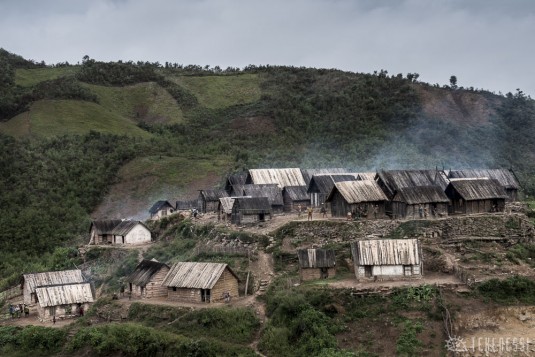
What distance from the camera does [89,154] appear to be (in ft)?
303

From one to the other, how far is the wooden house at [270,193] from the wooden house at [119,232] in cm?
1207

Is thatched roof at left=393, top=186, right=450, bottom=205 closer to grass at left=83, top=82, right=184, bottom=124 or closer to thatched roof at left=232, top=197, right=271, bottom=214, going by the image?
thatched roof at left=232, top=197, right=271, bottom=214

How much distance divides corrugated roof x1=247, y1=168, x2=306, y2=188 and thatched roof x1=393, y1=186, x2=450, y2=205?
14389 millimetres

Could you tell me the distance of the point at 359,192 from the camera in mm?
49094

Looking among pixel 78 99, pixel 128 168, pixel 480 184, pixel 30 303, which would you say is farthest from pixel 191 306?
pixel 78 99

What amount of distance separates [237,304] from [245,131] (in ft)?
246

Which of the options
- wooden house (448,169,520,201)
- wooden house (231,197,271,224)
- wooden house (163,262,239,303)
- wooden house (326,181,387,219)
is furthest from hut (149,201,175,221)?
wooden house (448,169,520,201)

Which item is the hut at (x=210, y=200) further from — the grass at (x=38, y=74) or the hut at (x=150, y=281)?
the grass at (x=38, y=74)

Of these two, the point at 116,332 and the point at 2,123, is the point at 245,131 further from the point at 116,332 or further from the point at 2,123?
the point at 116,332

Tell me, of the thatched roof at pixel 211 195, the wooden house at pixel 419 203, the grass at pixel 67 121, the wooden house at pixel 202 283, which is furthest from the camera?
the grass at pixel 67 121

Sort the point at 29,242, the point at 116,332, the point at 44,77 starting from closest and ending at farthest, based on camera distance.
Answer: the point at 116,332 → the point at 29,242 → the point at 44,77

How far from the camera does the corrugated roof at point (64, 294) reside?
149 ft

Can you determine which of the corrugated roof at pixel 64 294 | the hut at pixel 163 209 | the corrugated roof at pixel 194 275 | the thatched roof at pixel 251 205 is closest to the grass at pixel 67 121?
the hut at pixel 163 209

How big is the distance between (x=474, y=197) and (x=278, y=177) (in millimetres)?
19859
